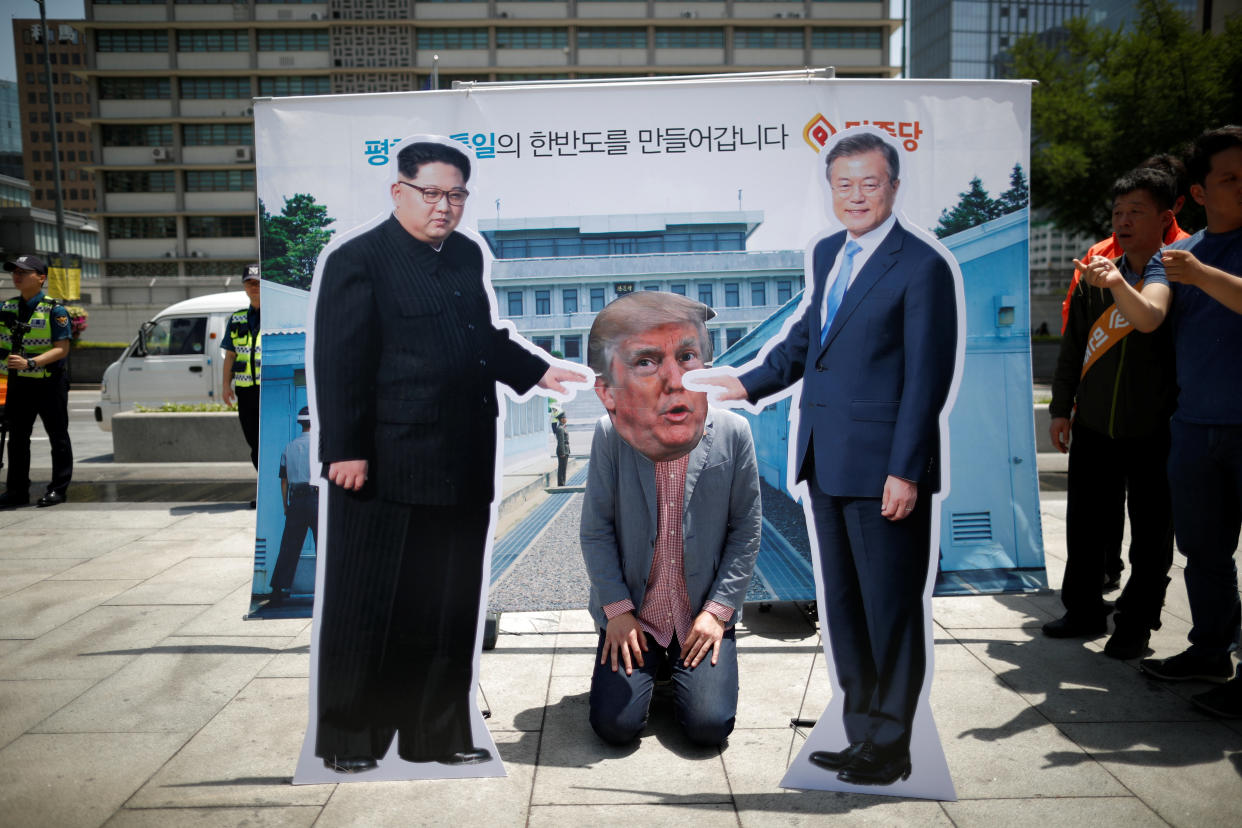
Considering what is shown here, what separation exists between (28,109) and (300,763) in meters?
121

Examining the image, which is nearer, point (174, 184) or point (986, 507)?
point (986, 507)

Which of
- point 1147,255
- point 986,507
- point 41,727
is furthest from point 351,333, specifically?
point 1147,255

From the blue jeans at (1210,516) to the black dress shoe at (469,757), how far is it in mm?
3005

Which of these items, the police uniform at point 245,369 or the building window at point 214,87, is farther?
the building window at point 214,87

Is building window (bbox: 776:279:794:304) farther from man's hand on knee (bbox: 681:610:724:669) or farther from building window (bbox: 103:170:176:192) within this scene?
building window (bbox: 103:170:176:192)

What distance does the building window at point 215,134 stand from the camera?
5772 cm

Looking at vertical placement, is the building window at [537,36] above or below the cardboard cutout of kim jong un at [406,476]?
above

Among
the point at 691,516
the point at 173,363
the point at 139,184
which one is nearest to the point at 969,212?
the point at 691,516

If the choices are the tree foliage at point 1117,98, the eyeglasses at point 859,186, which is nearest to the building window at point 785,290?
the eyeglasses at point 859,186

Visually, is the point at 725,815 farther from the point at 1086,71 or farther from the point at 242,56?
the point at 242,56

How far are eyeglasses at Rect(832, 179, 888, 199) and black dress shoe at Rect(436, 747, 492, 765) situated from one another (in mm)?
2380

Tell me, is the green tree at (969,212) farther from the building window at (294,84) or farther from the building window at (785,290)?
the building window at (294,84)

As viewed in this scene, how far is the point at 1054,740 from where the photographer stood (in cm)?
341

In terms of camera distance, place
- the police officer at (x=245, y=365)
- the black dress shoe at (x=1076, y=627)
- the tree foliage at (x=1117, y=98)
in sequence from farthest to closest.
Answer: the tree foliage at (x=1117, y=98) < the police officer at (x=245, y=365) < the black dress shoe at (x=1076, y=627)
